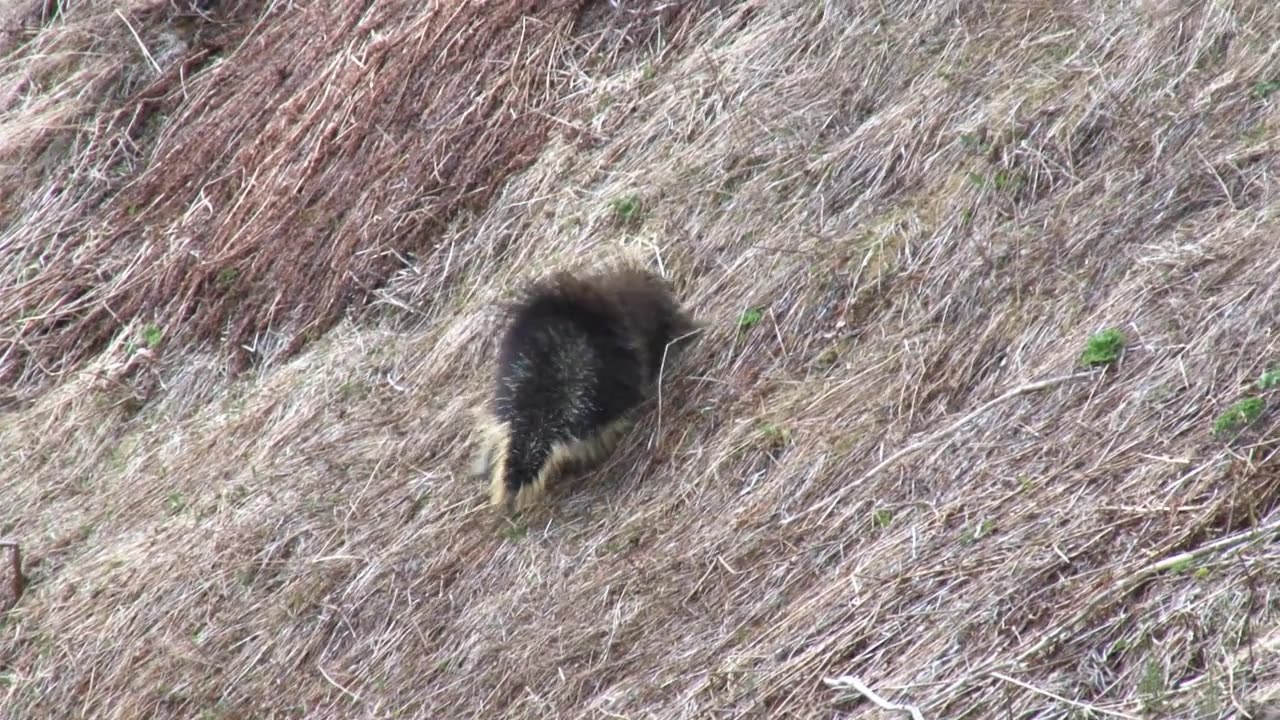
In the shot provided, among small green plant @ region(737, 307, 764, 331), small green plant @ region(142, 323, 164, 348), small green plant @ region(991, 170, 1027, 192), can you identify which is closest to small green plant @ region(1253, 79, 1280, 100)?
small green plant @ region(991, 170, 1027, 192)

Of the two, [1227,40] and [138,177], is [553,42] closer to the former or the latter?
[138,177]

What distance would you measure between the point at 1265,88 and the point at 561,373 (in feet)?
11.1

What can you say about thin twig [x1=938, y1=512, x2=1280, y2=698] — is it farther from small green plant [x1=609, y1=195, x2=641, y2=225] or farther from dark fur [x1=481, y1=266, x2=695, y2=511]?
small green plant [x1=609, y1=195, x2=641, y2=225]

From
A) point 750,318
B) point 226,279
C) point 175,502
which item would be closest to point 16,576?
point 175,502

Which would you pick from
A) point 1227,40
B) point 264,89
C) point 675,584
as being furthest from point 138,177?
point 1227,40

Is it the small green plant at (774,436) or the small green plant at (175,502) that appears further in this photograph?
the small green plant at (175,502)

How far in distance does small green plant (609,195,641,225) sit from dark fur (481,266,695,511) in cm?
87

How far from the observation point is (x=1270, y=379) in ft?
15.3

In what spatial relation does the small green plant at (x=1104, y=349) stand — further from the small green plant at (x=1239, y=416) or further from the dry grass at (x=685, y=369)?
the small green plant at (x=1239, y=416)

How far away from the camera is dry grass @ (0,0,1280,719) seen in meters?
4.77

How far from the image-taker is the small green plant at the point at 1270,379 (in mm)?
4645

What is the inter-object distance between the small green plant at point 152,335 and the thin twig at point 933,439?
524 cm

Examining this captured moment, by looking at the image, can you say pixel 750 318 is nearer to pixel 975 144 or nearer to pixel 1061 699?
pixel 975 144

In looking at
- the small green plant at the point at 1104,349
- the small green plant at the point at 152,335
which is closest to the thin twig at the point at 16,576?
the small green plant at the point at 152,335
